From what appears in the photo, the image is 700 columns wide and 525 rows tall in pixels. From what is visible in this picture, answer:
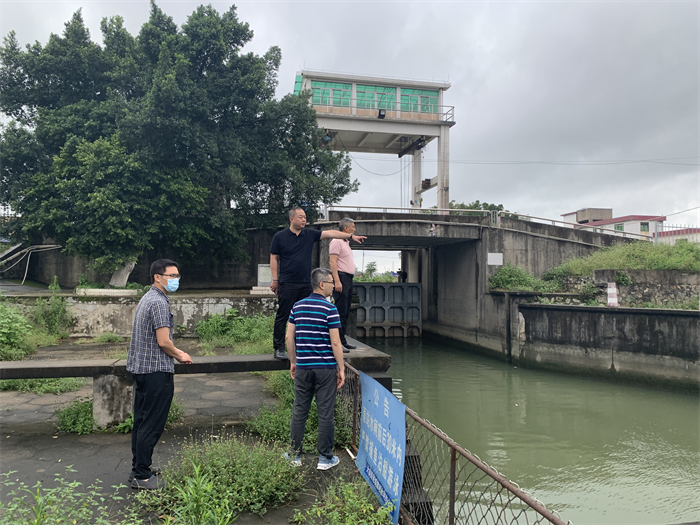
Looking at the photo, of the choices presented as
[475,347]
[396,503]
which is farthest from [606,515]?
[475,347]

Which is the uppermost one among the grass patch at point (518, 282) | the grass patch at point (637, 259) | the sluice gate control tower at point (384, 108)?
the sluice gate control tower at point (384, 108)

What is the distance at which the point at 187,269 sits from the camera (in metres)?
19.0

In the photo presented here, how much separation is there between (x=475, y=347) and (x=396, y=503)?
17.3 metres

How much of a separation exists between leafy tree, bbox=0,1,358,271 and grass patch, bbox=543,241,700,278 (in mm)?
10433

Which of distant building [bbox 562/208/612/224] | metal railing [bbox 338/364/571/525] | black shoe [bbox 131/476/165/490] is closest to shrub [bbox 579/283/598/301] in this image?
metal railing [bbox 338/364/571/525]

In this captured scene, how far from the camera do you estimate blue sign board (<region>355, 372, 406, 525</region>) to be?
2924 millimetres

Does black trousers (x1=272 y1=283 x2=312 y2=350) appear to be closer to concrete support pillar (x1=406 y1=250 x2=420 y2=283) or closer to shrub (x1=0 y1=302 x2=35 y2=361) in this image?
shrub (x1=0 y1=302 x2=35 y2=361)

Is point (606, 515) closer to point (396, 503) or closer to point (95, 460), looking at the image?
point (396, 503)

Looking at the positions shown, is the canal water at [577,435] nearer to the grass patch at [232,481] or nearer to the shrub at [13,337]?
the grass patch at [232,481]

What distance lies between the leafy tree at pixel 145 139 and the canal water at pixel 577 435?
8863 mm

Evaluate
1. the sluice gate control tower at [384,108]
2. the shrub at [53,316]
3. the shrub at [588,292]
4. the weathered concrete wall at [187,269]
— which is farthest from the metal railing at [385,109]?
the shrub at [53,316]

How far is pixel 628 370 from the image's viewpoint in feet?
43.4

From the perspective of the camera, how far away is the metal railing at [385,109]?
94.3ft

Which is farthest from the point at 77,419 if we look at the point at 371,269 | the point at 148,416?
the point at 371,269
